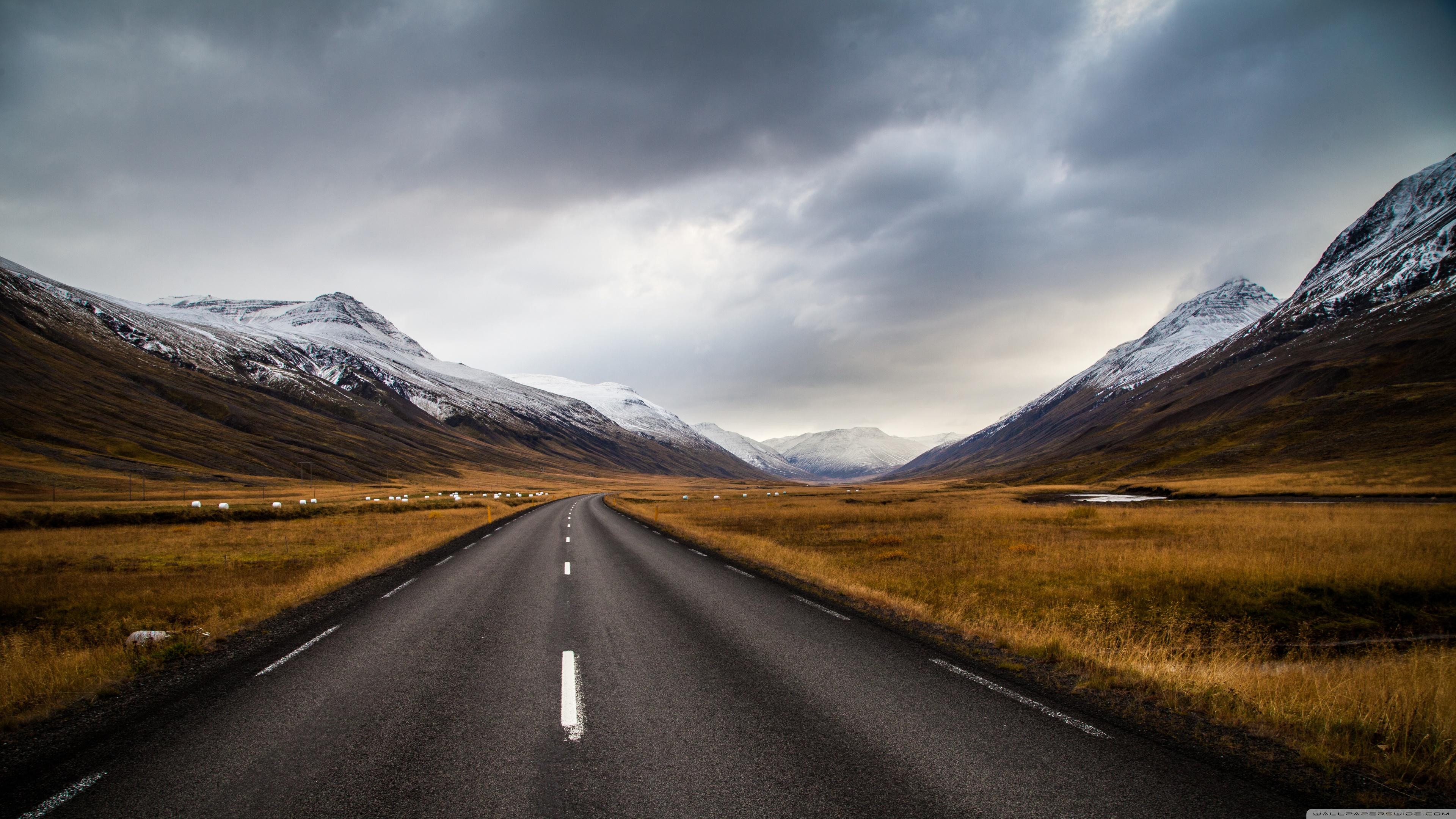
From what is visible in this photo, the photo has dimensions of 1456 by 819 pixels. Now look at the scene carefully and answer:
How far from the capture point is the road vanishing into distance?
4230mm

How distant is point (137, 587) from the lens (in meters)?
14.3

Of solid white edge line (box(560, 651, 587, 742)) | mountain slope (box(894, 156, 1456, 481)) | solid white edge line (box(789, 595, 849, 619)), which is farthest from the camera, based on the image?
mountain slope (box(894, 156, 1456, 481))

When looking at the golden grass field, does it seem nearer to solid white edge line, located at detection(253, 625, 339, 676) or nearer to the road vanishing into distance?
the road vanishing into distance

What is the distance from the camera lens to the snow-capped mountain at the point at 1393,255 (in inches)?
5546

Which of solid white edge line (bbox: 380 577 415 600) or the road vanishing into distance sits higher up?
the road vanishing into distance

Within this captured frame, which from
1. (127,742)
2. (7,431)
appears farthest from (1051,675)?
(7,431)

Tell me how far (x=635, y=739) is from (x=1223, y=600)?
14.9 metres

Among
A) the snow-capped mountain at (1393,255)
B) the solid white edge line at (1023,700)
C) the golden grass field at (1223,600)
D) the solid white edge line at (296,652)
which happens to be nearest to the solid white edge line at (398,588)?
the solid white edge line at (296,652)

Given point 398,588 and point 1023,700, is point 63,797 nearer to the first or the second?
point 1023,700

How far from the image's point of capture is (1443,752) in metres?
5.06

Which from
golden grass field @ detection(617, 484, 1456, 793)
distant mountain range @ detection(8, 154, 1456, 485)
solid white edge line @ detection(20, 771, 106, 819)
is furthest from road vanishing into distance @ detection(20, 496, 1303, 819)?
distant mountain range @ detection(8, 154, 1456, 485)

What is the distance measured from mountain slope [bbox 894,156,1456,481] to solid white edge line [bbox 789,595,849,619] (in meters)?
71.7

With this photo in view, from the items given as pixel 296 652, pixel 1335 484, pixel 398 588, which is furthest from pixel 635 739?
pixel 1335 484

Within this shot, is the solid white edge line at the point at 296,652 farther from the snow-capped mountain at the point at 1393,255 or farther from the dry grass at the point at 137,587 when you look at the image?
the snow-capped mountain at the point at 1393,255
